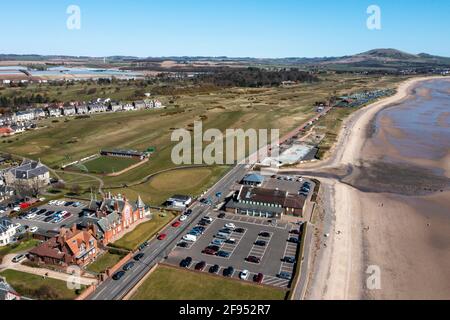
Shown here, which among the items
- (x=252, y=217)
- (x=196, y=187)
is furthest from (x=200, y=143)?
(x=252, y=217)

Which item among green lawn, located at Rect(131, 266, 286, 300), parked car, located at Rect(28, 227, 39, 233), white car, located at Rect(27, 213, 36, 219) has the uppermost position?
white car, located at Rect(27, 213, 36, 219)

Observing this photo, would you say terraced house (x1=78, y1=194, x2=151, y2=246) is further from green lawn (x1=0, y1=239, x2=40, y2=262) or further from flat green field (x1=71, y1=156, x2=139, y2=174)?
flat green field (x1=71, y1=156, x2=139, y2=174)

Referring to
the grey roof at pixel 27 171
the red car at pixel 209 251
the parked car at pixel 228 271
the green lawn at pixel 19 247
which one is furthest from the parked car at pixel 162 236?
the grey roof at pixel 27 171

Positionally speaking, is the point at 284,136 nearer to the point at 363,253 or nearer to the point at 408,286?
the point at 363,253

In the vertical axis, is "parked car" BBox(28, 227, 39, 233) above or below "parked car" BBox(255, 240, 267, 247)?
above

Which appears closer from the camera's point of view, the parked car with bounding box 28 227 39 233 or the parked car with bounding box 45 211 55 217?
the parked car with bounding box 28 227 39 233

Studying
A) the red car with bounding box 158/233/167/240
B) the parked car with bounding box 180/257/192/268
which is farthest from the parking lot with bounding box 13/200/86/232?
the parked car with bounding box 180/257/192/268

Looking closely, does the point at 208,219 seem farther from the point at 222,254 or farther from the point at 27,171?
the point at 27,171
